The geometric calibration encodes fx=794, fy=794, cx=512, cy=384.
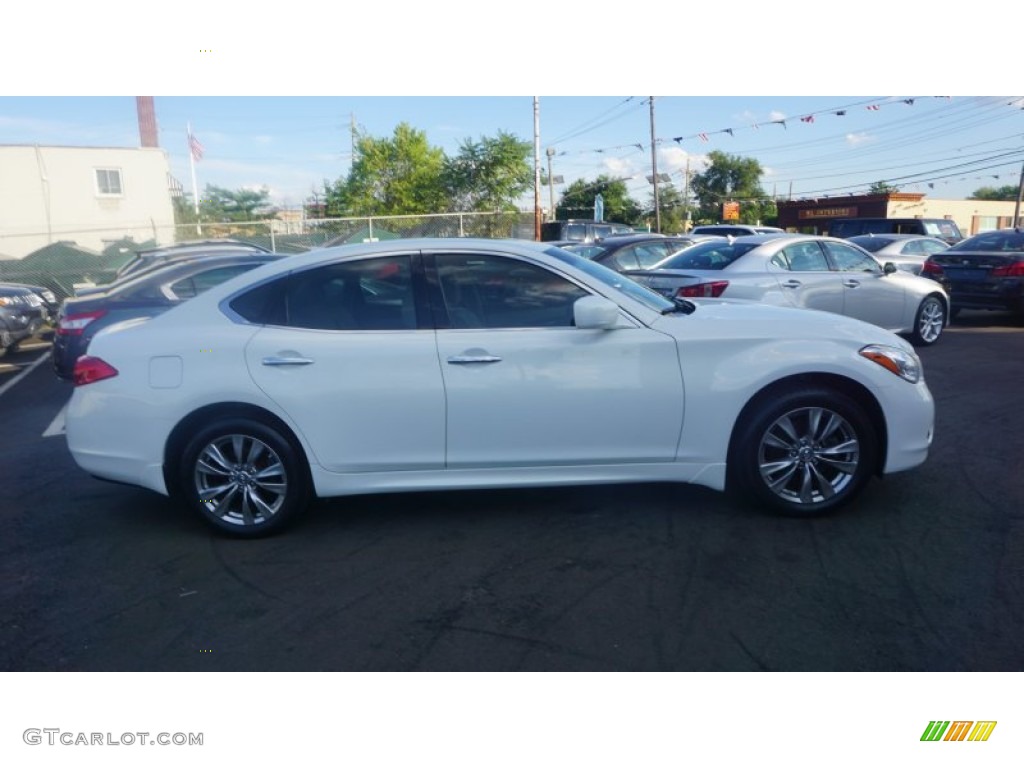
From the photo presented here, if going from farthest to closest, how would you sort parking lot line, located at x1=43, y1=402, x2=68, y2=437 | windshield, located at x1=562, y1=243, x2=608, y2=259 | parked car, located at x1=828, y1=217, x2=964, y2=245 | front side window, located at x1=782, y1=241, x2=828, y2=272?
parked car, located at x1=828, y1=217, x2=964, y2=245 → windshield, located at x1=562, y1=243, x2=608, y2=259 → front side window, located at x1=782, y1=241, x2=828, y2=272 → parking lot line, located at x1=43, y1=402, x2=68, y2=437

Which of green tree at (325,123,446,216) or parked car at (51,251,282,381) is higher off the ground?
green tree at (325,123,446,216)

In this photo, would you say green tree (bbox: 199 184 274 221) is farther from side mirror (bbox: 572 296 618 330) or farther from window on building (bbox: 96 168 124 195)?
side mirror (bbox: 572 296 618 330)

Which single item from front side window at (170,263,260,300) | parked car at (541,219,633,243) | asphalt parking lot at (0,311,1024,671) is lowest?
asphalt parking lot at (0,311,1024,671)

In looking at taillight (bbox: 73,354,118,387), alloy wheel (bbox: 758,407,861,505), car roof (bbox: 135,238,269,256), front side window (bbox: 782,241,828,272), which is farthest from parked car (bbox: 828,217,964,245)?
taillight (bbox: 73,354,118,387)

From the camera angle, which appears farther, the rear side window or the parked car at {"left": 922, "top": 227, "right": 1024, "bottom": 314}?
the parked car at {"left": 922, "top": 227, "right": 1024, "bottom": 314}

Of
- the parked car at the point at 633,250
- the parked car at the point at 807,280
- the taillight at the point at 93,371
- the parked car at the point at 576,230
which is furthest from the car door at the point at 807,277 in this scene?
the parked car at the point at 576,230

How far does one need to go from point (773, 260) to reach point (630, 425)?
18.1 feet

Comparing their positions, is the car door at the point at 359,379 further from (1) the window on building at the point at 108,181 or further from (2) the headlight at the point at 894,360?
(1) the window on building at the point at 108,181

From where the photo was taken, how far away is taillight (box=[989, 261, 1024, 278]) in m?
11.8

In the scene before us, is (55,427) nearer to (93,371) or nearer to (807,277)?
(93,371)

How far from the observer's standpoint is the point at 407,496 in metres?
5.02

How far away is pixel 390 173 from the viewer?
31.6 m
